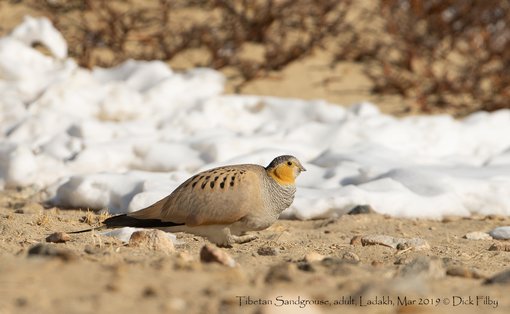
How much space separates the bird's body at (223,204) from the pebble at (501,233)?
72.0 inches

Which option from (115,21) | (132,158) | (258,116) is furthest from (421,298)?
(115,21)

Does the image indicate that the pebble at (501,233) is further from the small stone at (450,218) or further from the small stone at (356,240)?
the small stone at (356,240)

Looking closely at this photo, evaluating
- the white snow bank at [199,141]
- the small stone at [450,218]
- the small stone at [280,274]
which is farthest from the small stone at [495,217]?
the small stone at [280,274]

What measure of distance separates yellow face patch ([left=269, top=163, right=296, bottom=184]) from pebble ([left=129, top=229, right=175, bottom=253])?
0.69 metres

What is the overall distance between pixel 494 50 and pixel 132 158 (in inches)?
221

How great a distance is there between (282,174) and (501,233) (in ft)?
6.24

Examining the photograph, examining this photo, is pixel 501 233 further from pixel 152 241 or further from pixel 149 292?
pixel 149 292

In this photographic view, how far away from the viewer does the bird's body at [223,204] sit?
4.72 m

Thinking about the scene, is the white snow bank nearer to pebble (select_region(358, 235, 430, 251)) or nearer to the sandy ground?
the sandy ground

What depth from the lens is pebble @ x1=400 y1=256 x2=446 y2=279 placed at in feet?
12.6

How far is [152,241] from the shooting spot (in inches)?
187

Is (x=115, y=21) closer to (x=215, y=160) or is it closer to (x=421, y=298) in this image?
(x=215, y=160)

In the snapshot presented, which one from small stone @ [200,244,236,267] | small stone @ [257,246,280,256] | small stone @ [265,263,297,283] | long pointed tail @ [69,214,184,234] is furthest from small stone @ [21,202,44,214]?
small stone @ [265,263,297,283]

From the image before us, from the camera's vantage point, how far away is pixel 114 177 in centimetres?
695
